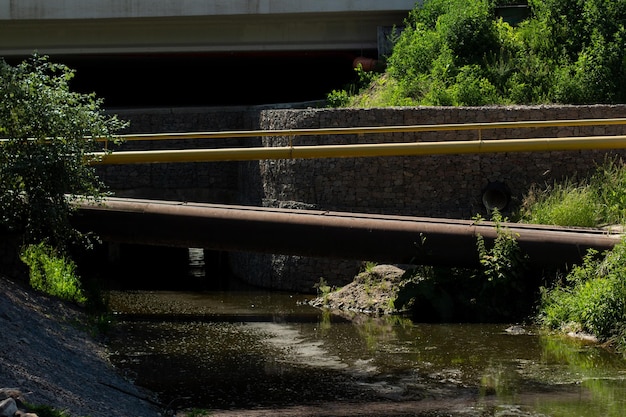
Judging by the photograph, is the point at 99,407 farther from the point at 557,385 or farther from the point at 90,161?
the point at 90,161

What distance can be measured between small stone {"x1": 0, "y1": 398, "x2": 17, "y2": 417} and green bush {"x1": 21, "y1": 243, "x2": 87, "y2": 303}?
26.5 feet

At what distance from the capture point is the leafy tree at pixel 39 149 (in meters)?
14.7

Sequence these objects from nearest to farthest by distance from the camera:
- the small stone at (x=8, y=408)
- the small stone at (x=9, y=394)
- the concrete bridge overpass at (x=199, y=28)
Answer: the small stone at (x=8, y=408) → the small stone at (x=9, y=394) → the concrete bridge overpass at (x=199, y=28)

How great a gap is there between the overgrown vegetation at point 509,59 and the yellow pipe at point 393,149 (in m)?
3.67

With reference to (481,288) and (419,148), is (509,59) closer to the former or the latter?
(419,148)

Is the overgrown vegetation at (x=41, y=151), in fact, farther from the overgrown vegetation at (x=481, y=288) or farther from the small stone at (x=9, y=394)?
the small stone at (x=9, y=394)

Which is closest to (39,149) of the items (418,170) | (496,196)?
(418,170)

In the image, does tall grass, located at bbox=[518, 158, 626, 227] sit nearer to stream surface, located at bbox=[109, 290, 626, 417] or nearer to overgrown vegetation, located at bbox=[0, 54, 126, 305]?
stream surface, located at bbox=[109, 290, 626, 417]

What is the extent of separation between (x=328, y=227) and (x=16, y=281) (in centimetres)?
455

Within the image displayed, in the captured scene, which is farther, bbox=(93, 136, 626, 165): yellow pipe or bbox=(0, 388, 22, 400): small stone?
bbox=(93, 136, 626, 165): yellow pipe

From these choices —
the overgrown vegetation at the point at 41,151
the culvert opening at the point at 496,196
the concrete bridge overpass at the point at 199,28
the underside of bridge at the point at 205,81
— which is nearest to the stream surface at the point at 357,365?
the overgrown vegetation at the point at 41,151

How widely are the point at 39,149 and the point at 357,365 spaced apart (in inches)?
205

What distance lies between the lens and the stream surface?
11.3 meters

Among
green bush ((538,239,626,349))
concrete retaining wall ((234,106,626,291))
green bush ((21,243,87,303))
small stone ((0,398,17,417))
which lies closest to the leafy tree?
green bush ((21,243,87,303))
